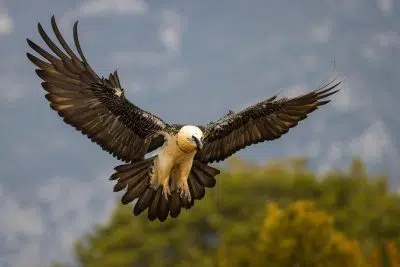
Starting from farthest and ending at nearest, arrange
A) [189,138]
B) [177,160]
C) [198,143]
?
[177,160]
[189,138]
[198,143]

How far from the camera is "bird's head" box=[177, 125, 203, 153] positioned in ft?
41.6

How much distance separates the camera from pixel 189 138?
12750 millimetres

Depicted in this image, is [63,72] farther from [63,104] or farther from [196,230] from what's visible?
[196,230]

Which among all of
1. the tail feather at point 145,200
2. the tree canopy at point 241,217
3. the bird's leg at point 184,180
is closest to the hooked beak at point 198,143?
the bird's leg at point 184,180

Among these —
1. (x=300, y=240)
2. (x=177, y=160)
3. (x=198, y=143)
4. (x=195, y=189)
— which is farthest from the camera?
(x=300, y=240)

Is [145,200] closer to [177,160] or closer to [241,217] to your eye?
[177,160]

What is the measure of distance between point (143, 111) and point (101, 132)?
654 mm

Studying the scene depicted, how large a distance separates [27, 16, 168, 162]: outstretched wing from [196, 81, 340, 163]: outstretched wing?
3.18 feet

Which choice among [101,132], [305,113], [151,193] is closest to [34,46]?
[101,132]

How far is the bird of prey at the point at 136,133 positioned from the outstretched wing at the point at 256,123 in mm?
16

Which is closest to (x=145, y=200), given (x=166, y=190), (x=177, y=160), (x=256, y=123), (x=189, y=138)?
(x=166, y=190)

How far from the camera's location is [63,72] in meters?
13.9

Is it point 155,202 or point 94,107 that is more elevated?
point 94,107

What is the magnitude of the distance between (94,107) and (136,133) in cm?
66
